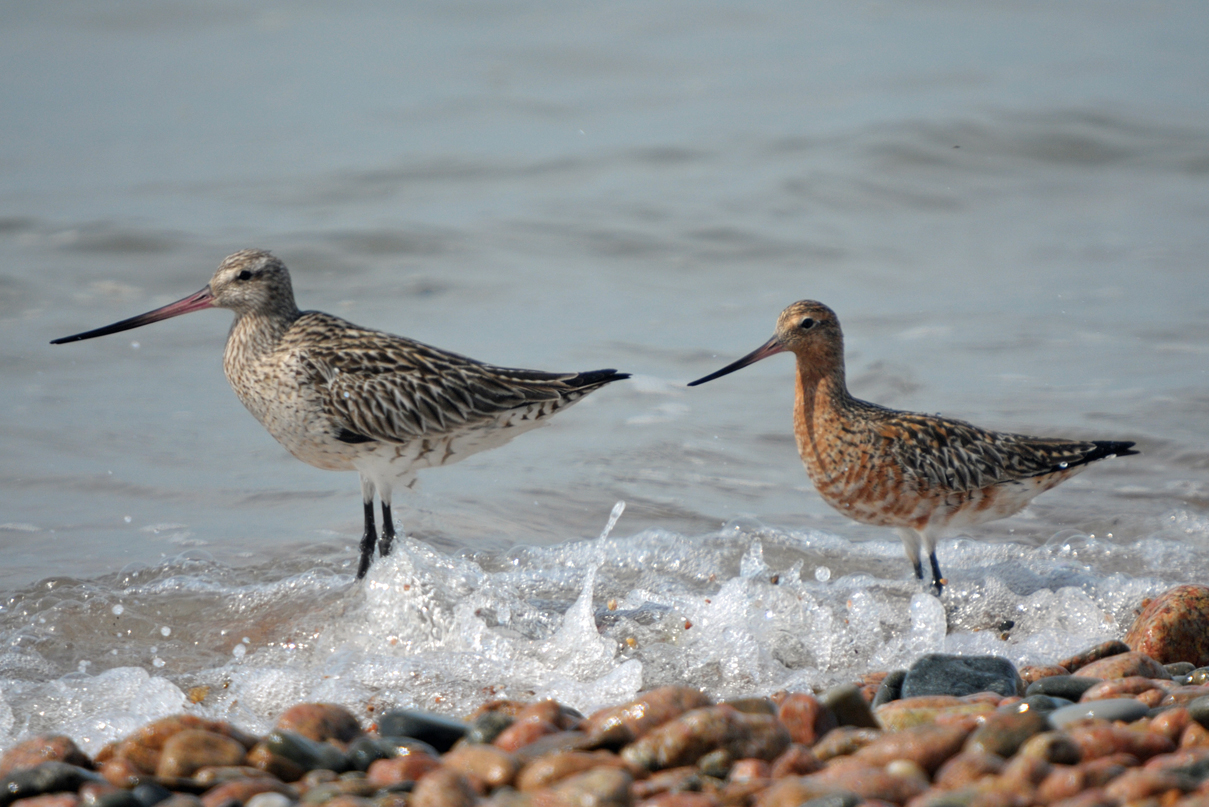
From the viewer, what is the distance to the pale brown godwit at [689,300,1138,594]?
598cm

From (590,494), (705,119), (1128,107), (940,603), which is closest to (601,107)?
(705,119)

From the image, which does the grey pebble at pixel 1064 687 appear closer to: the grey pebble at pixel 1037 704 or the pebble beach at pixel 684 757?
the pebble beach at pixel 684 757

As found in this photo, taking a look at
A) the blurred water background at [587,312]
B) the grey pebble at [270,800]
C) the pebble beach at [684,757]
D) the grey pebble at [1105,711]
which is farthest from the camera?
the blurred water background at [587,312]

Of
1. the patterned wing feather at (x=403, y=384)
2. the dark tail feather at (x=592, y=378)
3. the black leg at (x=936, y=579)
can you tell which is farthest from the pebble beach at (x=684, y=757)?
the dark tail feather at (x=592, y=378)

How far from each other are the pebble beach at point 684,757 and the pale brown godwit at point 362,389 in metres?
2.35

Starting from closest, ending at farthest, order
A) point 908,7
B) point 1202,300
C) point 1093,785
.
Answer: point 1093,785
point 1202,300
point 908,7

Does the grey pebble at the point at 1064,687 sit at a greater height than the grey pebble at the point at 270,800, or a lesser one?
lesser

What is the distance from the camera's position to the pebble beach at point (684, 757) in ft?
9.91

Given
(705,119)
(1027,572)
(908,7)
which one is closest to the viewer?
(1027,572)

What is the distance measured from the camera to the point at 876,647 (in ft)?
17.9

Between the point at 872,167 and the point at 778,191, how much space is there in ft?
3.85

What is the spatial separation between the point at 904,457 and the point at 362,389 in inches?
102

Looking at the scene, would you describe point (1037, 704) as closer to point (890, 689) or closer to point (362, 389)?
point (890, 689)

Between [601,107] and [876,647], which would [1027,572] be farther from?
[601,107]
